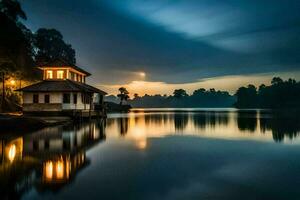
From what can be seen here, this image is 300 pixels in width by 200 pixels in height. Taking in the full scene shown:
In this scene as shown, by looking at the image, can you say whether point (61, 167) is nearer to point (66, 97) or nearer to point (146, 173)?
point (146, 173)

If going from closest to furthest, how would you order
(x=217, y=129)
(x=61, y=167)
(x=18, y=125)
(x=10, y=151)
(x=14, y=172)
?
(x=14, y=172)
(x=61, y=167)
(x=10, y=151)
(x=18, y=125)
(x=217, y=129)

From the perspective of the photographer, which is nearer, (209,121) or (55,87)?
(55,87)

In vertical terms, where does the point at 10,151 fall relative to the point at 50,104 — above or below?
below

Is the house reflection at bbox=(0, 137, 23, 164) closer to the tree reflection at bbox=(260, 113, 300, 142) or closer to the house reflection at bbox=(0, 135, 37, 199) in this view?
the house reflection at bbox=(0, 135, 37, 199)

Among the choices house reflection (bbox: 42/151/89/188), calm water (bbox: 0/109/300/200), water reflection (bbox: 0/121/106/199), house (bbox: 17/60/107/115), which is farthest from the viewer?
house (bbox: 17/60/107/115)

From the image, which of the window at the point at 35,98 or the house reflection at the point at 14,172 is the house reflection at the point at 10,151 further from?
the window at the point at 35,98

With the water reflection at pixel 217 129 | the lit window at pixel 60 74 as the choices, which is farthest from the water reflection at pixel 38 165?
the lit window at pixel 60 74

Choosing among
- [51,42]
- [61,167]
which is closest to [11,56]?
[61,167]

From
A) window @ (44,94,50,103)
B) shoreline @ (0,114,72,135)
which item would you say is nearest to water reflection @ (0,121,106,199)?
shoreline @ (0,114,72,135)

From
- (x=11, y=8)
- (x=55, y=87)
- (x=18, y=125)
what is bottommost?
(x=18, y=125)

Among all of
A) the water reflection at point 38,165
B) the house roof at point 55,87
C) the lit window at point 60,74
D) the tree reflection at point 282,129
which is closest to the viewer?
the water reflection at point 38,165

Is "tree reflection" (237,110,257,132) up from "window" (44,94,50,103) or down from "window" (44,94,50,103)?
down

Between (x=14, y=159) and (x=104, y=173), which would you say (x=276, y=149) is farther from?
→ (x=14, y=159)

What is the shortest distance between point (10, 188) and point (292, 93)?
144 m
